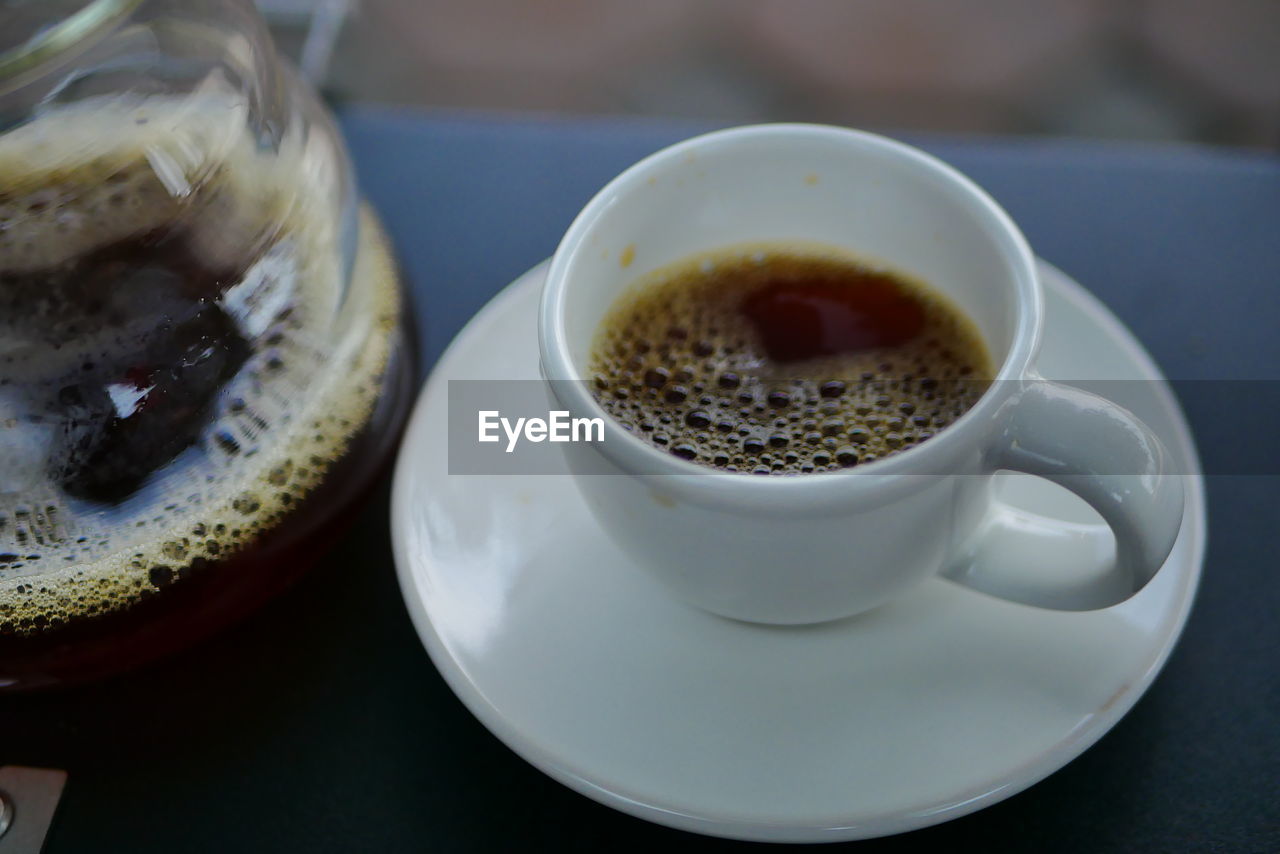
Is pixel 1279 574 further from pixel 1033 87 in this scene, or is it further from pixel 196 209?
pixel 1033 87

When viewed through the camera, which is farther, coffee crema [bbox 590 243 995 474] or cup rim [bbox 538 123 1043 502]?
coffee crema [bbox 590 243 995 474]

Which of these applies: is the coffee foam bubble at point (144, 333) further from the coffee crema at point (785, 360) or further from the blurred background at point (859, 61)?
the blurred background at point (859, 61)

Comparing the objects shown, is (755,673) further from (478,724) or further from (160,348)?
(160,348)

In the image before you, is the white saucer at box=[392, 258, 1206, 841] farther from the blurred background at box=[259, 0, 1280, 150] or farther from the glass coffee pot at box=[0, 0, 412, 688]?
the blurred background at box=[259, 0, 1280, 150]

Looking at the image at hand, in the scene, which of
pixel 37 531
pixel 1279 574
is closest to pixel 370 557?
pixel 37 531

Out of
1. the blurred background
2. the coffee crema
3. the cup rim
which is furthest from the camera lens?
the blurred background

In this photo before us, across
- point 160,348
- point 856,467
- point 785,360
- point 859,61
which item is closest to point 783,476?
point 856,467

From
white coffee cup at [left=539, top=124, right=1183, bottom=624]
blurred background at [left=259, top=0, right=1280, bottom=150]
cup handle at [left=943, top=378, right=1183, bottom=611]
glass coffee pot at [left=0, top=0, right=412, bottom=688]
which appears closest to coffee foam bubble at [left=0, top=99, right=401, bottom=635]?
glass coffee pot at [left=0, top=0, right=412, bottom=688]
